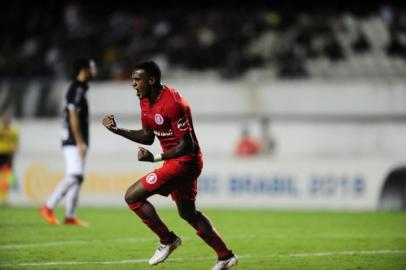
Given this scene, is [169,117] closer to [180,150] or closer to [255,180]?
[180,150]

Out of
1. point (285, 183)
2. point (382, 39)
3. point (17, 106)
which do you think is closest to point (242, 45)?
point (382, 39)

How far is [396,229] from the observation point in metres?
13.8

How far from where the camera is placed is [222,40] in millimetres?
28203

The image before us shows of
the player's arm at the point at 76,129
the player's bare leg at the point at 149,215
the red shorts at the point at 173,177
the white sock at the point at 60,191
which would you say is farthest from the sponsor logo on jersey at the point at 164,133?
the white sock at the point at 60,191

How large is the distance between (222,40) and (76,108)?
15.1 m

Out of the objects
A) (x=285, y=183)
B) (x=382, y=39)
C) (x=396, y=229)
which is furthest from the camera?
(x=382, y=39)

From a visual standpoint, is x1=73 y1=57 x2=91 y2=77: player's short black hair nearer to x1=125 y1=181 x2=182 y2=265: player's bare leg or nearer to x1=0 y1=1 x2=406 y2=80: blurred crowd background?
x1=125 y1=181 x2=182 y2=265: player's bare leg

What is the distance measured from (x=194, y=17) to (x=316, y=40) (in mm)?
4810

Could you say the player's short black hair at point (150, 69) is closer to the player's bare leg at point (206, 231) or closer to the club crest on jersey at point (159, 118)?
the club crest on jersey at point (159, 118)

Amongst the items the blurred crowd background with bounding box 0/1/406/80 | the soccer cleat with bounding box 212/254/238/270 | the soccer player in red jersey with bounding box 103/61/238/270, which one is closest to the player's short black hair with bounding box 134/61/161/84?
the soccer player in red jersey with bounding box 103/61/238/270

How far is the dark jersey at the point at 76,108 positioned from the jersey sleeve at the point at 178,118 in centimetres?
551

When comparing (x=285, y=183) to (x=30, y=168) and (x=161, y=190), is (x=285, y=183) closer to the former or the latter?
(x=30, y=168)

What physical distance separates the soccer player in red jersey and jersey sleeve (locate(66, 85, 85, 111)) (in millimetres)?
5127

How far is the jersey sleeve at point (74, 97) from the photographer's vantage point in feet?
44.7
